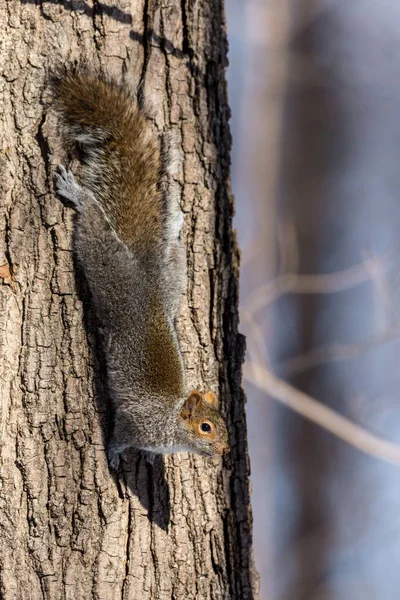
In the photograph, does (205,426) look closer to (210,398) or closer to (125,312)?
(210,398)

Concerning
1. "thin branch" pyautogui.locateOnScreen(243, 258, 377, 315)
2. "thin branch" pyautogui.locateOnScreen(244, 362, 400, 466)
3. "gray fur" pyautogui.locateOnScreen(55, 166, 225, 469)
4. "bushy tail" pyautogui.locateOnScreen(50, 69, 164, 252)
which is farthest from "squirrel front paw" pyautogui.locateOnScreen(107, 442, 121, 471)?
"thin branch" pyautogui.locateOnScreen(243, 258, 377, 315)

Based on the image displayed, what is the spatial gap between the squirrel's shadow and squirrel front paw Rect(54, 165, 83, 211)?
17 cm

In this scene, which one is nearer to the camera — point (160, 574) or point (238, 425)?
point (160, 574)

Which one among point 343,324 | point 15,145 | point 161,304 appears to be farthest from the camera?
point 343,324

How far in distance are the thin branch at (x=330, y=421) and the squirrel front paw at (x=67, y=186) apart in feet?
5.14

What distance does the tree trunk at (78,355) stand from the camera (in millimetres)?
1900

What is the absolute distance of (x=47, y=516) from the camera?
6.30ft

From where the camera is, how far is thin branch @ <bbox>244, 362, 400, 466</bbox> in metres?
3.13

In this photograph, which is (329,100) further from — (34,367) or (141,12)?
(34,367)

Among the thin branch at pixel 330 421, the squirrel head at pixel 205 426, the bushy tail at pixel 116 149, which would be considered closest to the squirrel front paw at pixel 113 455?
the squirrel head at pixel 205 426

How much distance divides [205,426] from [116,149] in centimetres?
82

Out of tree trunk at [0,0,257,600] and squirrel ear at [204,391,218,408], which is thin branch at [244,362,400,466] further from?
tree trunk at [0,0,257,600]

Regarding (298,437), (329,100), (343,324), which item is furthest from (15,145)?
(329,100)

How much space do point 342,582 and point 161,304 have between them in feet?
13.2
